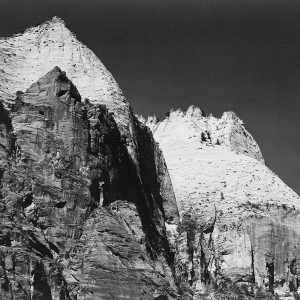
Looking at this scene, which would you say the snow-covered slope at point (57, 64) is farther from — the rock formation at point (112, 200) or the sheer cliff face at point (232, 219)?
the sheer cliff face at point (232, 219)

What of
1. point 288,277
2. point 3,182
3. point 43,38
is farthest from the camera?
point 288,277

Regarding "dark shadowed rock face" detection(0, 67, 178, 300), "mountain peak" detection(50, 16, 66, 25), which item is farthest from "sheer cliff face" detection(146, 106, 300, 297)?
"mountain peak" detection(50, 16, 66, 25)

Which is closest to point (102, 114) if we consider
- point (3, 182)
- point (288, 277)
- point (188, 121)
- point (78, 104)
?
point (78, 104)

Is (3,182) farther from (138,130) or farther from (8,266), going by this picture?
(138,130)

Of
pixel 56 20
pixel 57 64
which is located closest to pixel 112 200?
pixel 57 64

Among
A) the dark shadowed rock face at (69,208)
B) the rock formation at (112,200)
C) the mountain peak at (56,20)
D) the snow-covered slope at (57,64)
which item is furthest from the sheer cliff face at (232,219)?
the mountain peak at (56,20)

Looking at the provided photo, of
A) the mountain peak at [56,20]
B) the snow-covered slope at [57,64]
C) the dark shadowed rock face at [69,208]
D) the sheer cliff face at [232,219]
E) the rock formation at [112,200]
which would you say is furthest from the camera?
the sheer cliff face at [232,219]
